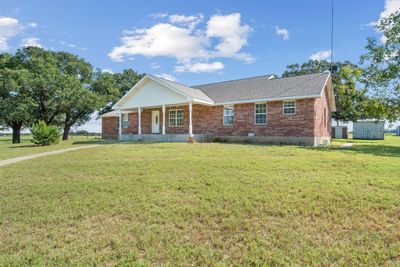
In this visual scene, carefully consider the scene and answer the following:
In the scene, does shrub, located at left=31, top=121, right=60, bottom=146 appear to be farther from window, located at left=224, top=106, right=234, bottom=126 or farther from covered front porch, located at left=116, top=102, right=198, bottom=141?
window, located at left=224, top=106, right=234, bottom=126

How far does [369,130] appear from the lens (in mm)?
31594

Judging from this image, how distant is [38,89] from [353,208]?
30.1 m

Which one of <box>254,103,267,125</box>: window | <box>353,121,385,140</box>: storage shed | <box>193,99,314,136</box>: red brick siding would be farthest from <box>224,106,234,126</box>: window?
<box>353,121,385,140</box>: storage shed

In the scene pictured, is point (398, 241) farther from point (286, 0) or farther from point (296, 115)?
point (286, 0)

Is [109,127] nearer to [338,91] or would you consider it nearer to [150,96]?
[150,96]

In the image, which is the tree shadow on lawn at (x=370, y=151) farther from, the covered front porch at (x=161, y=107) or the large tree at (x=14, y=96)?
the large tree at (x=14, y=96)

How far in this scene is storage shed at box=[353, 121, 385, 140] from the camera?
31.0m

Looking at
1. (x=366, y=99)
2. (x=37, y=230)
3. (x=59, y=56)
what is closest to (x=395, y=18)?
(x=366, y=99)

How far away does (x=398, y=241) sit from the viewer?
3486 millimetres

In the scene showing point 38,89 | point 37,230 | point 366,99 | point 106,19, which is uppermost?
point 106,19

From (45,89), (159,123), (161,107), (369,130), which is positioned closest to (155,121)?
(159,123)

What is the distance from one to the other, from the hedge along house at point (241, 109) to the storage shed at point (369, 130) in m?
12.1

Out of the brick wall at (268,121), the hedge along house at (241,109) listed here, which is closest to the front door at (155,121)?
the hedge along house at (241,109)

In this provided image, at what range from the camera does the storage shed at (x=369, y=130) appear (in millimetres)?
30984
